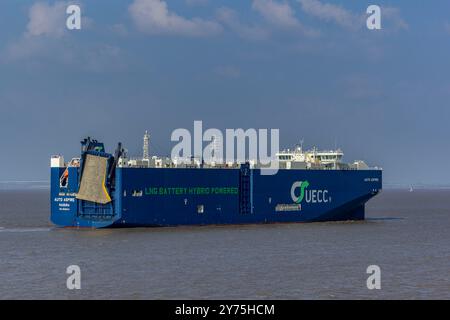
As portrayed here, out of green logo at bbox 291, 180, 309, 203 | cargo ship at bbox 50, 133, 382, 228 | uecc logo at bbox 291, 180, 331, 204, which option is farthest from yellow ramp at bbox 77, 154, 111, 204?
uecc logo at bbox 291, 180, 331, 204

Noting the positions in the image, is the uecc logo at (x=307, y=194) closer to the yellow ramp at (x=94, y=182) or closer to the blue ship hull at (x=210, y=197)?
the blue ship hull at (x=210, y=197)

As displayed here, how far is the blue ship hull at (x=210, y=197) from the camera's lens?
49.0 meters

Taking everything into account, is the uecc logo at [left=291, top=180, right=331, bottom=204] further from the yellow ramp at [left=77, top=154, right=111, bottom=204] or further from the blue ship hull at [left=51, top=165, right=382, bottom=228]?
the yellow ramp at [left=77, top=154, right=111, bottom=204]

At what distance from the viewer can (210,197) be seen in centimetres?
5275

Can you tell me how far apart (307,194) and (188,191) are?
10431 millimetres

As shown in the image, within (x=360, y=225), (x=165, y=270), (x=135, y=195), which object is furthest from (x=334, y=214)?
(x=165, y=270)

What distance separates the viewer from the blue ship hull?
49.0m

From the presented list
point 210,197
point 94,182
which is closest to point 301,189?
point 210,197

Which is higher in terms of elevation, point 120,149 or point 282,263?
Result: point 120,149
